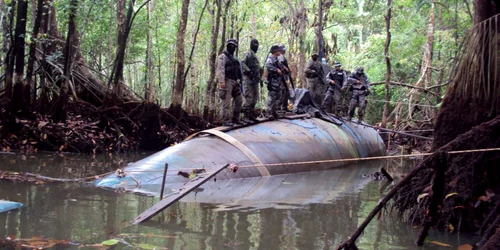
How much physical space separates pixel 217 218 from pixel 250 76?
5589 mm

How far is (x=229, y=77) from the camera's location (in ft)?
30.6

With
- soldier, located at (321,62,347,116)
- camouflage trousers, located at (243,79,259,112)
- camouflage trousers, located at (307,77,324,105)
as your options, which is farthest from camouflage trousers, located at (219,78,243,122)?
soldier, located at (321,62,347,116)

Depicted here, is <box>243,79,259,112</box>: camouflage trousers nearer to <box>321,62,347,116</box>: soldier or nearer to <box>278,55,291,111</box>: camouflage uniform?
<box>278,55,291,111</box>: camouflage uniform

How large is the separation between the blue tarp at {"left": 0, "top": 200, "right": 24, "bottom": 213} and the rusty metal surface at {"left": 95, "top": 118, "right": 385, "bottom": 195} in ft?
4.85

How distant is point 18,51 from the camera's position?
34.3 feet

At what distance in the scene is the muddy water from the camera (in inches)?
151

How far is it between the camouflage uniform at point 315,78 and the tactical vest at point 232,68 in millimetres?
4506

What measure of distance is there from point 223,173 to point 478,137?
154 inches

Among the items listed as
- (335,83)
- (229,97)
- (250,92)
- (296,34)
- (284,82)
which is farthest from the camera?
(296,34)

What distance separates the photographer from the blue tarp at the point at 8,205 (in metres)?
4.51

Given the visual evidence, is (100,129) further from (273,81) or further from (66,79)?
(273,81)

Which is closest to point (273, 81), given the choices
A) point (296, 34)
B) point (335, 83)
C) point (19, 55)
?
point (335, 83)

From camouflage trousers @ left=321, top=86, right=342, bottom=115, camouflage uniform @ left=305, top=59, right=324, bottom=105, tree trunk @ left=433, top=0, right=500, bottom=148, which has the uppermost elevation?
camouflage uniform @ left=305, top=59, right=324, bottom=105

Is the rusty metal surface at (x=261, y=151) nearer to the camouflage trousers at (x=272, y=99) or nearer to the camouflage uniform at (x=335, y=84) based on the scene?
the camouflage trousers at (x=272, y=99)
